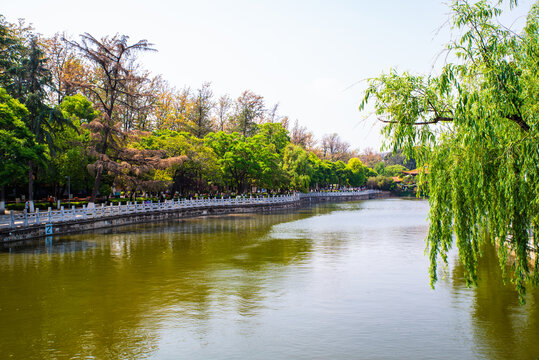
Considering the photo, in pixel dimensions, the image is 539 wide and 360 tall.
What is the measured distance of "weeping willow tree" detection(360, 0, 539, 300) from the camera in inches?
332

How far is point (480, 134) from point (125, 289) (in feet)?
39.6

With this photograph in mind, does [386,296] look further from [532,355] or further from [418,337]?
[532,355]

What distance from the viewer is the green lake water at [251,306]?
34.2 feet

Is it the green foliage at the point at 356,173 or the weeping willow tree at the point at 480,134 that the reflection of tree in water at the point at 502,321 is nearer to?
the weeping willow tree at the point at 480,134

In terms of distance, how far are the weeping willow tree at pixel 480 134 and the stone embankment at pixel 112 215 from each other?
22128 mm

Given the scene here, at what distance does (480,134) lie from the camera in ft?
28.1

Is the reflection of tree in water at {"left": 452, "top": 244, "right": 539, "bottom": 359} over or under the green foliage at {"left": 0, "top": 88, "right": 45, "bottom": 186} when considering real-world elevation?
under

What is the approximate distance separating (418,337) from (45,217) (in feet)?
77.9

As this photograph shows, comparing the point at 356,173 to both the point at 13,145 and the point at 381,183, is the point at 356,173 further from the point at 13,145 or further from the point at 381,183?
the point at 13,145

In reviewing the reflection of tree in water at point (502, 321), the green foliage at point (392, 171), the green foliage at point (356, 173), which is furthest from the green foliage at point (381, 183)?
the reflection of tree in water at point (502, 321)

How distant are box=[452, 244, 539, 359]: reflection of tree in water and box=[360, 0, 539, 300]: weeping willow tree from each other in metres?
1.81

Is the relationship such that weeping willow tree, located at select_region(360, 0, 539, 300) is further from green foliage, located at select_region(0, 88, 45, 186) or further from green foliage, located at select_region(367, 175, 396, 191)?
green foliage, located at select_region(367, 175, 396, 191)

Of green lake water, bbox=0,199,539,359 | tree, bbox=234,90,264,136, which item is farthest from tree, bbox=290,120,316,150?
green lake water, bbox=0,199,539,359

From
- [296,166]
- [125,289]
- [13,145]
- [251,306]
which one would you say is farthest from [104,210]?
[296,166]
